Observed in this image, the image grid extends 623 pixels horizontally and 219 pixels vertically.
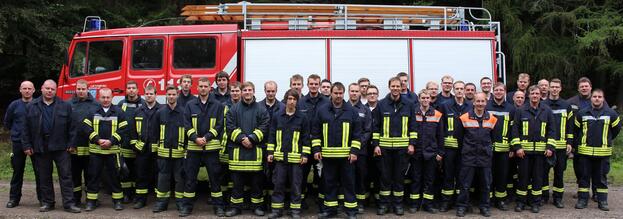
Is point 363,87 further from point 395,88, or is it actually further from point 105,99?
point 105,99

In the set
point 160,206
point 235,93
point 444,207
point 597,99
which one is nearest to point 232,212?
point 160,206

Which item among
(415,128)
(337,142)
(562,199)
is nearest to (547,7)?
(562,199)

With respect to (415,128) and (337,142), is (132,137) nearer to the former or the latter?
(337,142)

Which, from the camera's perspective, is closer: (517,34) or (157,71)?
(157,71)

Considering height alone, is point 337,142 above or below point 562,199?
above

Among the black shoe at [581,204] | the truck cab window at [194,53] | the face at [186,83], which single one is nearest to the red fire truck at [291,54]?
the truck cab window at [194,53]

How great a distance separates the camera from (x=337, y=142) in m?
6.20

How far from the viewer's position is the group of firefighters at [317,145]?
6.32m

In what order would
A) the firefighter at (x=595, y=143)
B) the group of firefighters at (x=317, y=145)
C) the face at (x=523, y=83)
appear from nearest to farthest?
1. the group of firefighters at (x=317, y=145)
2. the firefighter at (x=595, y=143)
3. the face at (x=523, y=83)

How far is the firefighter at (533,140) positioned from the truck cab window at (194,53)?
4.55 m

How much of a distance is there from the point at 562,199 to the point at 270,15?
5152 millimetres

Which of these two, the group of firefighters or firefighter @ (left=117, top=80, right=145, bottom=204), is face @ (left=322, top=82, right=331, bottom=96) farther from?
firefighter @ (left=117, top=80, right=145, bottom=204)

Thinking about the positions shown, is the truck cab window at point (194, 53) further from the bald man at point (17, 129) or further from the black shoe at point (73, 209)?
the black shoe at point (73, 209)

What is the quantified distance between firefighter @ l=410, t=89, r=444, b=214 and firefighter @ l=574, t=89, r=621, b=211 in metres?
1.93
